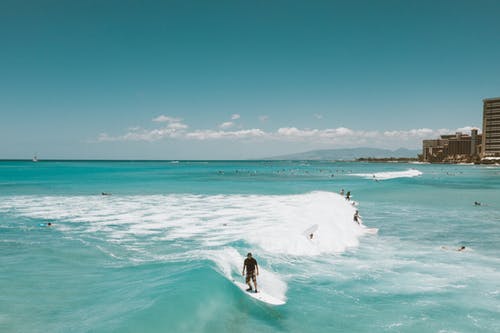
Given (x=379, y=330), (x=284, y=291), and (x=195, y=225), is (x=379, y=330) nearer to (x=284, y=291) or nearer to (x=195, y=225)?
(x=284, y=291)

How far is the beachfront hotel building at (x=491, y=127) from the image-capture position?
597 feet

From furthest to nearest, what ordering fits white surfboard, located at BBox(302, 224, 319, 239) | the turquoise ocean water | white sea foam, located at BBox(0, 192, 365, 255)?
white surfboard, located at BBox(302, 224, 319, 239)
white sea foam, located at BBox(0, 192, 365, 255)
the turquoise ocean water

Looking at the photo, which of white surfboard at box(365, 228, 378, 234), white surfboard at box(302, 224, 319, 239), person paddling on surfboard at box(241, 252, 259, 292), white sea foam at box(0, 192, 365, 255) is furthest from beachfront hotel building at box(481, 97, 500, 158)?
person paddling on surfboard at box(241, 252, 259, 292)

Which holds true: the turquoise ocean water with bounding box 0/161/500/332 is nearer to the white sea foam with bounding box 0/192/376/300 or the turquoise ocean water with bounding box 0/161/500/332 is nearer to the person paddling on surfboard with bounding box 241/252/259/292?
the white sea foam with bounding box 0/192/376/300

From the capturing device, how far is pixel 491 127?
184m

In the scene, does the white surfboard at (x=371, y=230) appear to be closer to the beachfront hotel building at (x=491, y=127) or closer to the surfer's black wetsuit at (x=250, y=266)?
the surfer's black wetsuit at (x=250, y=266)

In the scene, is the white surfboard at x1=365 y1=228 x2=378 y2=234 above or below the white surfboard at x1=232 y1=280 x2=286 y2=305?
above

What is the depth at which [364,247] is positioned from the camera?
20719 mm

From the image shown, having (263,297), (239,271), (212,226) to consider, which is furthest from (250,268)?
(212,226)

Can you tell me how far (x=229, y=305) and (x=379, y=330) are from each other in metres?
5.06

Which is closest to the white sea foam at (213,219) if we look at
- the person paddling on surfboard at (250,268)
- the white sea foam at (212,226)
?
→ the white sea foam at (212,226)

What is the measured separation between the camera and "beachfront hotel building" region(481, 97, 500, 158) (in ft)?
597

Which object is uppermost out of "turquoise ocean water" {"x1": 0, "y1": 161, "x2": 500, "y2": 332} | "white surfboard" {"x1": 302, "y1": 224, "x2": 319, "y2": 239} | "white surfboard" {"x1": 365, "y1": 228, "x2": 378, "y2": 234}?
"white surfboard" {"x1": 302, "y1": 224, "x2": 319, "y2": 239}

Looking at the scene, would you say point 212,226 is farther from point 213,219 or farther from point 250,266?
point 250,266
